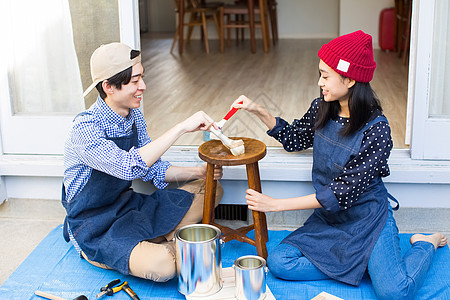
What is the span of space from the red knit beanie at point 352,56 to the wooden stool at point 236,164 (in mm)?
437

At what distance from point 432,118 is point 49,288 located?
1.79 m

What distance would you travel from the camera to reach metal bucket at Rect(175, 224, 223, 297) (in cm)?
201

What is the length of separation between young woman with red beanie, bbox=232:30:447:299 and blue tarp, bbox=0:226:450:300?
0.04 m

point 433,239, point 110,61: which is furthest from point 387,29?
point 110,61

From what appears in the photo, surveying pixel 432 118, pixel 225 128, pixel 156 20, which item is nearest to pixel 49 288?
pixel 225 128

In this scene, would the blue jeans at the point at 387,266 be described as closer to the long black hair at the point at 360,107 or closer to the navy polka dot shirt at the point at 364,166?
the navy polka dot shirt at the point at 364,166

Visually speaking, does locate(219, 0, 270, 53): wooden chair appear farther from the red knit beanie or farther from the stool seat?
the red knit beanie

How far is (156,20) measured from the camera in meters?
7.97

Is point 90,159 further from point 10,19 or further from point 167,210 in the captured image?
point 10,19

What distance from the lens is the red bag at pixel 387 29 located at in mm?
5703

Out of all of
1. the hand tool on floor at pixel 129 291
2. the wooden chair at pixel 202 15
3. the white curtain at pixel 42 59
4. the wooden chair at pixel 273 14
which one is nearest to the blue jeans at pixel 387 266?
the hand tool on floor at pixel 129 291

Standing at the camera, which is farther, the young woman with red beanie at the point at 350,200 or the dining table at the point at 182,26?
the dining table at the point at 182,26

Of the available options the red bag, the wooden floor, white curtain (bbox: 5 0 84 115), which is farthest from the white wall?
white curtain (bbox: 5 0 84 115)

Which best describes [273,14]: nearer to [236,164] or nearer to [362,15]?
Answer: [362,15]
